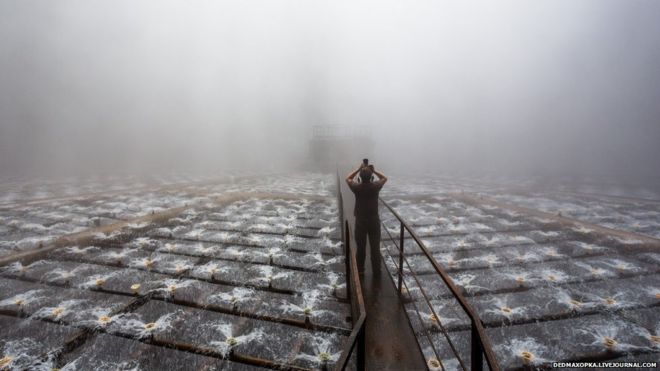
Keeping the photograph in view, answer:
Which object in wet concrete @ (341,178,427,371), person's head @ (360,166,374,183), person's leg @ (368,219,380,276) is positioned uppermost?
person's head @ (360,166,374,183)

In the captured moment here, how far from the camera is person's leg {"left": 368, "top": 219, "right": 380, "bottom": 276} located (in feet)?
14.3

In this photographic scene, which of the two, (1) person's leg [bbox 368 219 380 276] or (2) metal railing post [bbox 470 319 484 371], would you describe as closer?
(2) metal railing post [bbox 470 319 484 371]

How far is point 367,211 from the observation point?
430 cm

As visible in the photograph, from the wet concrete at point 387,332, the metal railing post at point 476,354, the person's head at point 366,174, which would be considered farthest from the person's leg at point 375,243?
the metal railing post at point 476,354

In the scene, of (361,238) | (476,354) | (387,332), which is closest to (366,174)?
(361,238)

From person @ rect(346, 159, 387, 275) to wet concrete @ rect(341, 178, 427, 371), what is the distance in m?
0.39

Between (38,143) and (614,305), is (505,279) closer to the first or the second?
(614,305)

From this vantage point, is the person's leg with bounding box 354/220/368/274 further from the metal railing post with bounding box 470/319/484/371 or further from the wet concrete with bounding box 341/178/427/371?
the metal railing post with bounding box 470/319/484/371

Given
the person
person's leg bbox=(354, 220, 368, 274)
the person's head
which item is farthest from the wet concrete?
the person's head

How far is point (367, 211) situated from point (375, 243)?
0.54 metres

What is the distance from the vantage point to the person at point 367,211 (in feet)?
13.9

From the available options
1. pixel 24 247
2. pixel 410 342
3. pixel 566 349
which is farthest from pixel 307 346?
pixel 24 247

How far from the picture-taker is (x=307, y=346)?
10.1ft

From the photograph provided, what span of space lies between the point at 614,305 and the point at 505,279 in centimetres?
128
